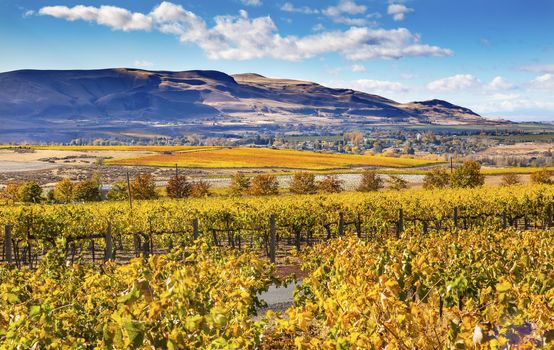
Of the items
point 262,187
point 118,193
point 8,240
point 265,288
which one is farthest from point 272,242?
point 118,193

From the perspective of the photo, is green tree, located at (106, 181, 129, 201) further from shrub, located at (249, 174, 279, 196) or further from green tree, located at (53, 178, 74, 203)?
shrub, located at (249, 174, 279, 196)

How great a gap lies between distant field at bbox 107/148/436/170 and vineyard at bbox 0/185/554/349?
108284 millimetres

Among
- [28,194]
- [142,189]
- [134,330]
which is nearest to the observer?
[134,330]

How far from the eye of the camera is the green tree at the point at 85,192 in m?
69.8

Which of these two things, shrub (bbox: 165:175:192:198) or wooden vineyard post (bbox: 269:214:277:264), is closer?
wooden vineyard post (bbox: 269:214:277:264)

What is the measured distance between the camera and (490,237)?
14.4 m

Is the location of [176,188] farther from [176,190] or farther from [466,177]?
[466,177]

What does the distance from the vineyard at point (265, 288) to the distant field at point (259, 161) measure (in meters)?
108

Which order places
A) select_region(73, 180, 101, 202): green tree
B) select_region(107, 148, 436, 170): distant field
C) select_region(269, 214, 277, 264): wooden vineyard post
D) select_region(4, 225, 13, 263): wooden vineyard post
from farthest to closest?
select_region(107, 148, 436, 170): distant field < select_region(73, 180, 101, 202): green tree < select_region(269, 214, 277, 264): wooden vineyard post < select_region(4, 225, 13, 263): wooden vineyard post

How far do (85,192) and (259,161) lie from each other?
81.7m

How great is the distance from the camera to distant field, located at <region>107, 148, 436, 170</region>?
139000 mm

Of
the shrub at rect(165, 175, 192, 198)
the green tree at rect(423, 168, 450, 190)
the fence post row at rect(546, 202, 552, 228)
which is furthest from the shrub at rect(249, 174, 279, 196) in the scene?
the fence post row at rect(546, 202, 552, 228)

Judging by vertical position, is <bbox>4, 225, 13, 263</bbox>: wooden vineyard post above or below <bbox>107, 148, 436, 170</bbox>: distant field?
above

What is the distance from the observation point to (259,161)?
14912cm
